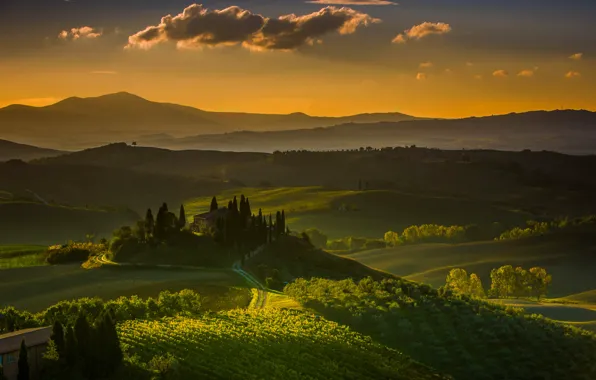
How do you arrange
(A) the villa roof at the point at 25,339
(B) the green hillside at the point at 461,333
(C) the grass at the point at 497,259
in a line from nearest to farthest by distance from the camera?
(A) the villa roof at the point at 25,339 < (B) the green hillside at the point at 461,333 < (C) the grass at the point at 497,259

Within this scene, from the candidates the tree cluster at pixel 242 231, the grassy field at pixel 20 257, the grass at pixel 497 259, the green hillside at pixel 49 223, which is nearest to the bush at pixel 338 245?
the grass at pixel 497 259

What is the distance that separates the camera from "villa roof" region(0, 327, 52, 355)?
3991 centimetres

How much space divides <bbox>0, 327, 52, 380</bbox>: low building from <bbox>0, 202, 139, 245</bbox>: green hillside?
121270 mm

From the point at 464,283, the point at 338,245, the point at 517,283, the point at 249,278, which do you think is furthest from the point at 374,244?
the point at 249,278

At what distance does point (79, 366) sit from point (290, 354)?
513 inches

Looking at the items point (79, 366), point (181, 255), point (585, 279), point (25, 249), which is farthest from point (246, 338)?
point (585, 279)

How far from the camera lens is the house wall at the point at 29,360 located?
130ft

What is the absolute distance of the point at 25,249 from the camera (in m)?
110

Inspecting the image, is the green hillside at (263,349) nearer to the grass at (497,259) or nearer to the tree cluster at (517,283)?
the tree cluster at (517,283)

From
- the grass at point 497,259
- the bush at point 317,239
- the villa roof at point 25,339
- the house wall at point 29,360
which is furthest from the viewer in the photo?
the bush at point 317,239

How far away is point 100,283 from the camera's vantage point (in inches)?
2938

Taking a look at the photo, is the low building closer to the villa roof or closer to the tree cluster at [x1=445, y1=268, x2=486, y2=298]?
the villa roof

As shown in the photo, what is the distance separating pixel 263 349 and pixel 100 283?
29.8m

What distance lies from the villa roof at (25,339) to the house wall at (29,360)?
0.65ft
